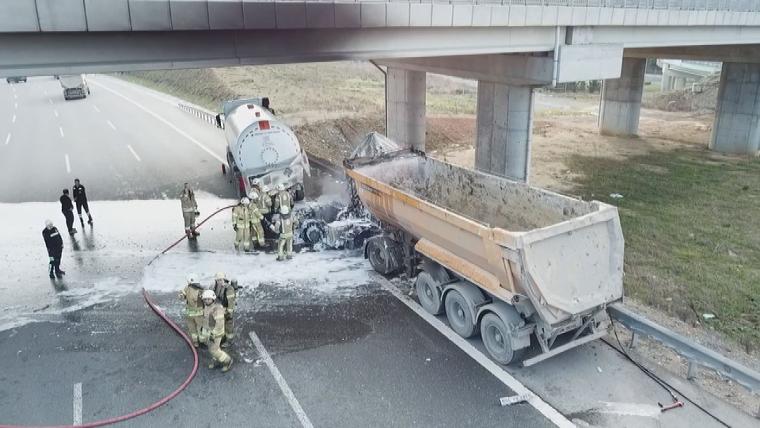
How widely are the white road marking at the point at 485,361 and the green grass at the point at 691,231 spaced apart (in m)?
3.73

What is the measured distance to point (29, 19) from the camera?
7531mm

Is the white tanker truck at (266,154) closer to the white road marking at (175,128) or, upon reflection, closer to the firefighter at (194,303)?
the firefighter at (194,303)

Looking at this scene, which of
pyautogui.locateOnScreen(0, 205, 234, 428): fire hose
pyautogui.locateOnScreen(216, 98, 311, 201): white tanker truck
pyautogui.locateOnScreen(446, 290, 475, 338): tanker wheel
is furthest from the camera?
pyautogui.locateOnScreen(216, 98, 311, 201): white tanker truck

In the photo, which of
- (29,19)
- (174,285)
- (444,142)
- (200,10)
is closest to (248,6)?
(200,10)

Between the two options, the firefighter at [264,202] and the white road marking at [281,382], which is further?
the firefighter at [264,202]

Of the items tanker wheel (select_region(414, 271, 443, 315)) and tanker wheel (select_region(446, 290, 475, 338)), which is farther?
tanker wheel (select_region(414, 271, 443, 315))

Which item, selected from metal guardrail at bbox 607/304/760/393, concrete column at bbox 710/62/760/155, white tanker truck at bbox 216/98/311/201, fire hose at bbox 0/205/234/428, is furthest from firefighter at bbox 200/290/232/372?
concrete column at bbox 710/62/760/155

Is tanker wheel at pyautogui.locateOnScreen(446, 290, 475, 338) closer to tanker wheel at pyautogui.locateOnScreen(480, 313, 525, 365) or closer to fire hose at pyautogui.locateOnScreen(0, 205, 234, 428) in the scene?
tanker wheel at pyautogui.locateOnScreen(480, 313, 525, 365)

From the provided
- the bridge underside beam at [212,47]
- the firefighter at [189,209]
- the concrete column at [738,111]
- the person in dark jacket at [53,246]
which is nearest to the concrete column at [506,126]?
the bridge underside beam at [212,47]

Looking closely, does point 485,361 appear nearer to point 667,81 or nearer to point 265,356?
point 265,356

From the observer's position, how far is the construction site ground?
919cm

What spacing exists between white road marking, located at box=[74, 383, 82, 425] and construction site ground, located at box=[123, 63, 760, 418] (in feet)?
25.1

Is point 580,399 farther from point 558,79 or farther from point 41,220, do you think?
point 41,220

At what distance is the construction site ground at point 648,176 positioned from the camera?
30.1ft
